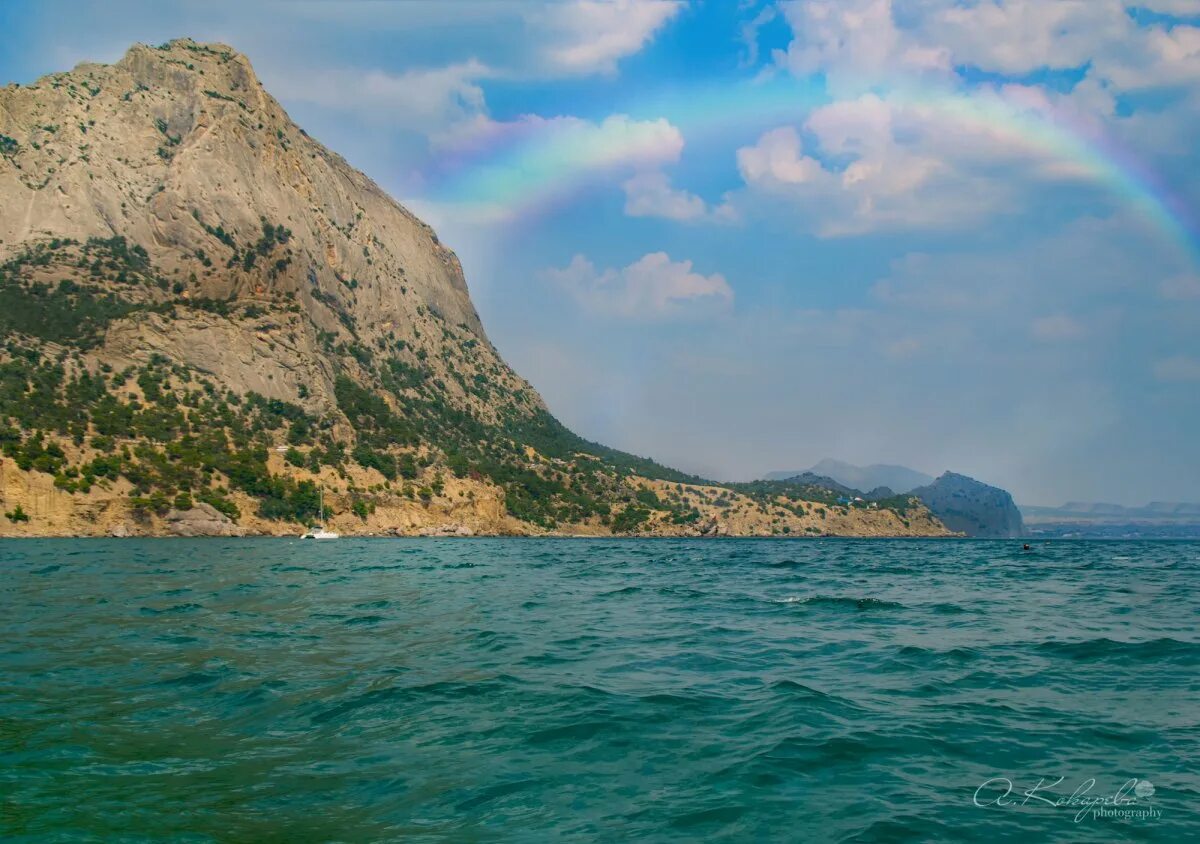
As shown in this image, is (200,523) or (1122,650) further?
(200,523)

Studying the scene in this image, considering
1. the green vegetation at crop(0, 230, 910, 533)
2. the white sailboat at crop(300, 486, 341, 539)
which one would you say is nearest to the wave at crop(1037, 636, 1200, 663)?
Result: the white sailboat at crop(300, 486, 341, 539)

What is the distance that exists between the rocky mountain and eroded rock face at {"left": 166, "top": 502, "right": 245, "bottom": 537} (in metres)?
0.25

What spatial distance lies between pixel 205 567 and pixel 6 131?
163508mm

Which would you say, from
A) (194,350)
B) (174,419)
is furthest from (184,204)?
(174,419)

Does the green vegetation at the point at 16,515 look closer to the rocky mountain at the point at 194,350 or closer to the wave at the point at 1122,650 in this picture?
the rocky mountain at the point at 194,350

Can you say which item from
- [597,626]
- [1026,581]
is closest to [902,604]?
[597,626]

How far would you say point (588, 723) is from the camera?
42.3 feet

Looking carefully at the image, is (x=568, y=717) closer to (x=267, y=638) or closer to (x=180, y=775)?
(x=180, y=775)

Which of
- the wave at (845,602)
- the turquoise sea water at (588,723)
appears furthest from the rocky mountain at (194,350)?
the wave at (845,602)

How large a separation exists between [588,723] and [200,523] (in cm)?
11099
